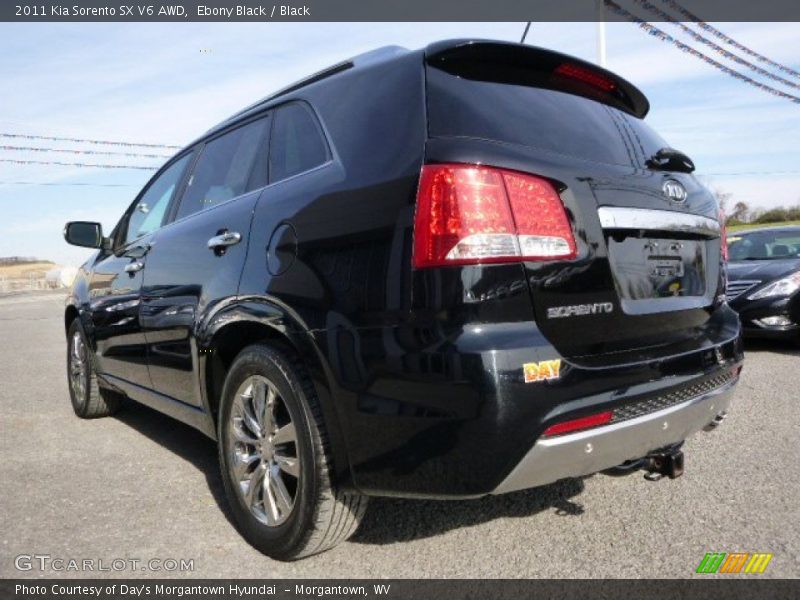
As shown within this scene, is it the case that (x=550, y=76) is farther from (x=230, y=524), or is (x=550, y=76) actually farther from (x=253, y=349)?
(x=230, y=524)

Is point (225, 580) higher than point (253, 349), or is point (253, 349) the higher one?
point (253, 349)

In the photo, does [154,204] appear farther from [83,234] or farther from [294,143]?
[294,143]

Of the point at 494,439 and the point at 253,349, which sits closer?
the point at 494,439

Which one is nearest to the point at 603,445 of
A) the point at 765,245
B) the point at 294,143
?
the point at 294,143

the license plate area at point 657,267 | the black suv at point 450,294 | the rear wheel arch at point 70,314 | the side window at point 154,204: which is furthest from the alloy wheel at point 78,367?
the license plate area at point 657,267

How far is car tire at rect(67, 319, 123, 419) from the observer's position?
14.9 ft

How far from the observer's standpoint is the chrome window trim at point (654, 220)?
6.56 feet

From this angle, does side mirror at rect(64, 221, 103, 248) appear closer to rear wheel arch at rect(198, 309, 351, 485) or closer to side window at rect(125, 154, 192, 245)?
side window at rect(125, 154, 192, 245)

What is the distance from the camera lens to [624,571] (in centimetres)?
219

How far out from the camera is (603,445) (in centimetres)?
187

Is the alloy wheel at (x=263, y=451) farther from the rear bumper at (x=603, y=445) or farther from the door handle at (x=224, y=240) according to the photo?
the rear bumper at (x=603, y=445)

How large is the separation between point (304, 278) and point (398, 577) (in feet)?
3.56

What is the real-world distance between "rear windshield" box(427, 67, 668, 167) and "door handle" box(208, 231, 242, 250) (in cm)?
102

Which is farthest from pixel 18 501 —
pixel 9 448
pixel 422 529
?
pixel 422 529
